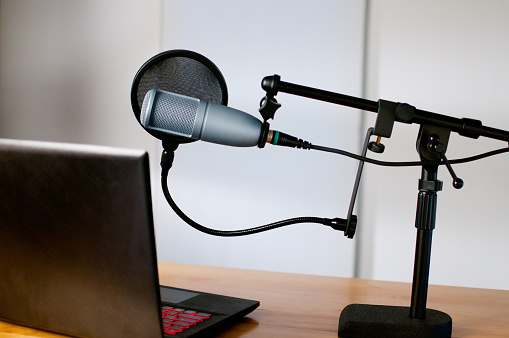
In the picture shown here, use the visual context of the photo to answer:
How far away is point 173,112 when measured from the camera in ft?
2.64

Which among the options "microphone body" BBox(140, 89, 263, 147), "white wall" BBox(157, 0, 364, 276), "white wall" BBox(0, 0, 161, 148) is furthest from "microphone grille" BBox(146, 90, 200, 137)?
"white wall" BBox(0, 0, 161, 148)

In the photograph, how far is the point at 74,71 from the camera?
239cm

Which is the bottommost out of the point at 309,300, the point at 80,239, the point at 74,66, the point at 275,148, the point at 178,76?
the point at 309,300

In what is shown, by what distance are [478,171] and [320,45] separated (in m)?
0.71

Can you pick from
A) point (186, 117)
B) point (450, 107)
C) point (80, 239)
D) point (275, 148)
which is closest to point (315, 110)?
point (275, 148)

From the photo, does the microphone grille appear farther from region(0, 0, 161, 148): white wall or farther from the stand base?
region(0, 0, 161, 148): white wall

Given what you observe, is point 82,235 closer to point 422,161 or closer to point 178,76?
point 178,76

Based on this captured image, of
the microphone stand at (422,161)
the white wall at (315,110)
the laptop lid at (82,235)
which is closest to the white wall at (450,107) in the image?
the white wall at (315,110)

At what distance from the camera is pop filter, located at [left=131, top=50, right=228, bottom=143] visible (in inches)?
35.1

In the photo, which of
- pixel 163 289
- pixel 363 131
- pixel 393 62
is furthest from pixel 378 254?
pixel 163 289

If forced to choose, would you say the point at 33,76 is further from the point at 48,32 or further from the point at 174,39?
the point at 174,39

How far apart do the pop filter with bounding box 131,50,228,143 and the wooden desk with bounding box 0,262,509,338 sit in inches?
13.8

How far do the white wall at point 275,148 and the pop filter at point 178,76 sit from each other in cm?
120

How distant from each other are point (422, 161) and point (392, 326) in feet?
0.87
